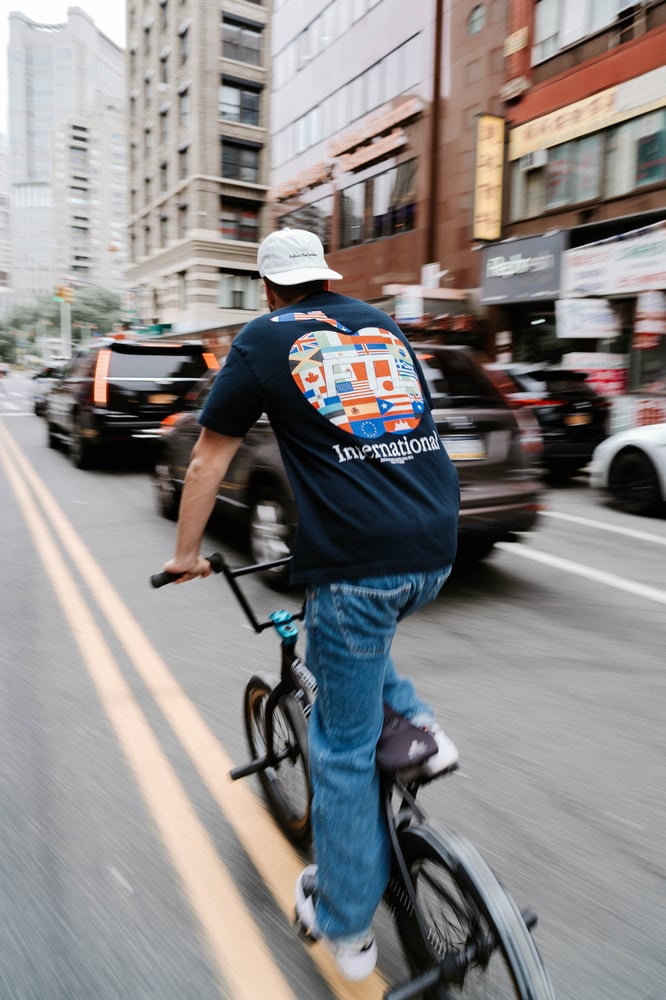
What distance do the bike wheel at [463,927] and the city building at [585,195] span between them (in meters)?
13.2

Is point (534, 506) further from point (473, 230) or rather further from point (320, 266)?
point (473, 230)

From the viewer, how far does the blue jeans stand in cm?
195

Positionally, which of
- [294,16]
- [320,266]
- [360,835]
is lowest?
[360,835]

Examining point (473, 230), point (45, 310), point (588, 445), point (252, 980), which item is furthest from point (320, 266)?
point (45, 310)

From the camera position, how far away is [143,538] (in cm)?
760

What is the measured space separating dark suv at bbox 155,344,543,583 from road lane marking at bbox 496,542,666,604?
772 mm

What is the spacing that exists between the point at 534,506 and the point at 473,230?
1657 centimetres

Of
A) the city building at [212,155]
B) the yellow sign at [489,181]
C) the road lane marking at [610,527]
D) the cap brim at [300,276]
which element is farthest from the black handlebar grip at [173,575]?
the city building at [212,155]

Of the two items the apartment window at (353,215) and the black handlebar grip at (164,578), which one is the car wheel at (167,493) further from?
the apartment window at (353,215)

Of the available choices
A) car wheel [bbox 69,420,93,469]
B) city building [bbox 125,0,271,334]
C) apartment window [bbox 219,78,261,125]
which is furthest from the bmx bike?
apartment window [bbox 219,78,261,125]

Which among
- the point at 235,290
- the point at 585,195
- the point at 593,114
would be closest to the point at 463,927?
the point at 585,195

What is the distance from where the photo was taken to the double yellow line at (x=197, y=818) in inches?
85.7

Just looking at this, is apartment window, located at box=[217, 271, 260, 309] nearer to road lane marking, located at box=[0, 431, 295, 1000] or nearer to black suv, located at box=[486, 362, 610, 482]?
black suv, located at box=[486, 362, 610, 482]

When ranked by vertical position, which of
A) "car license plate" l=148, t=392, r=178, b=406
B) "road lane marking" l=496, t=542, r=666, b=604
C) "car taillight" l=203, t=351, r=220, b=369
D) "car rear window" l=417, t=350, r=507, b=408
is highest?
"car taillight" l=203, t=351, r=220, b=369
